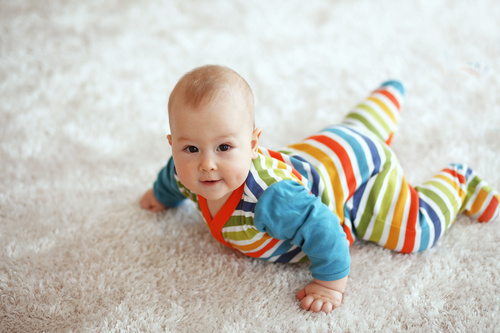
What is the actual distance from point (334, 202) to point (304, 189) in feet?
0.39

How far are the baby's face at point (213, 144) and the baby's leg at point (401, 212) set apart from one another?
11.9 inches

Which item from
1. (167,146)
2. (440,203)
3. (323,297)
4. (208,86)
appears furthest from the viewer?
(167,146)

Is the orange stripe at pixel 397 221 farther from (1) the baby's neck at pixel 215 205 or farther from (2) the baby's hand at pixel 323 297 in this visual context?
(1) the baby's neck at pixel 215 205

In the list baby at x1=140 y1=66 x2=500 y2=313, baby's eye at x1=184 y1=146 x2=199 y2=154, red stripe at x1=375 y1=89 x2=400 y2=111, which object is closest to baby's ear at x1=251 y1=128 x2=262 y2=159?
baby at x1=140 y1=66 x2=500 y2=313

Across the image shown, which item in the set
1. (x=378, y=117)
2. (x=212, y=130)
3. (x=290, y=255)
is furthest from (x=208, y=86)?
(x=378, y=117)

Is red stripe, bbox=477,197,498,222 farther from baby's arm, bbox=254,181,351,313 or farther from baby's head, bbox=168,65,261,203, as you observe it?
baby's head, bbox=168,65,261,203

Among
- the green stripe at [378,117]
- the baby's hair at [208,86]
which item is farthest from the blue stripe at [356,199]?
the baby's hair at [208,86]

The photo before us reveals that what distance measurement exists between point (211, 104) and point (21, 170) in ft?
2.36

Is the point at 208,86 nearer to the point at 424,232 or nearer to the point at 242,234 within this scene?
the point at 242,234

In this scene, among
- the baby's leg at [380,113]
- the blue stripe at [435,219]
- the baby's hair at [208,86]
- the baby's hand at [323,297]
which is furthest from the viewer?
the baby's leg at [380,113]

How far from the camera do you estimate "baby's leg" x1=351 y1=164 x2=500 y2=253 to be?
3.17 ft

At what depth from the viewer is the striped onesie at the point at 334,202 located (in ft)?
2.76

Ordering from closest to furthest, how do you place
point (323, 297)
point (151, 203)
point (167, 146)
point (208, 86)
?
point (208, 86), point (323, 297), point (151, 203), point (167, 146)

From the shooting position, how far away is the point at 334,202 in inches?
37.0
